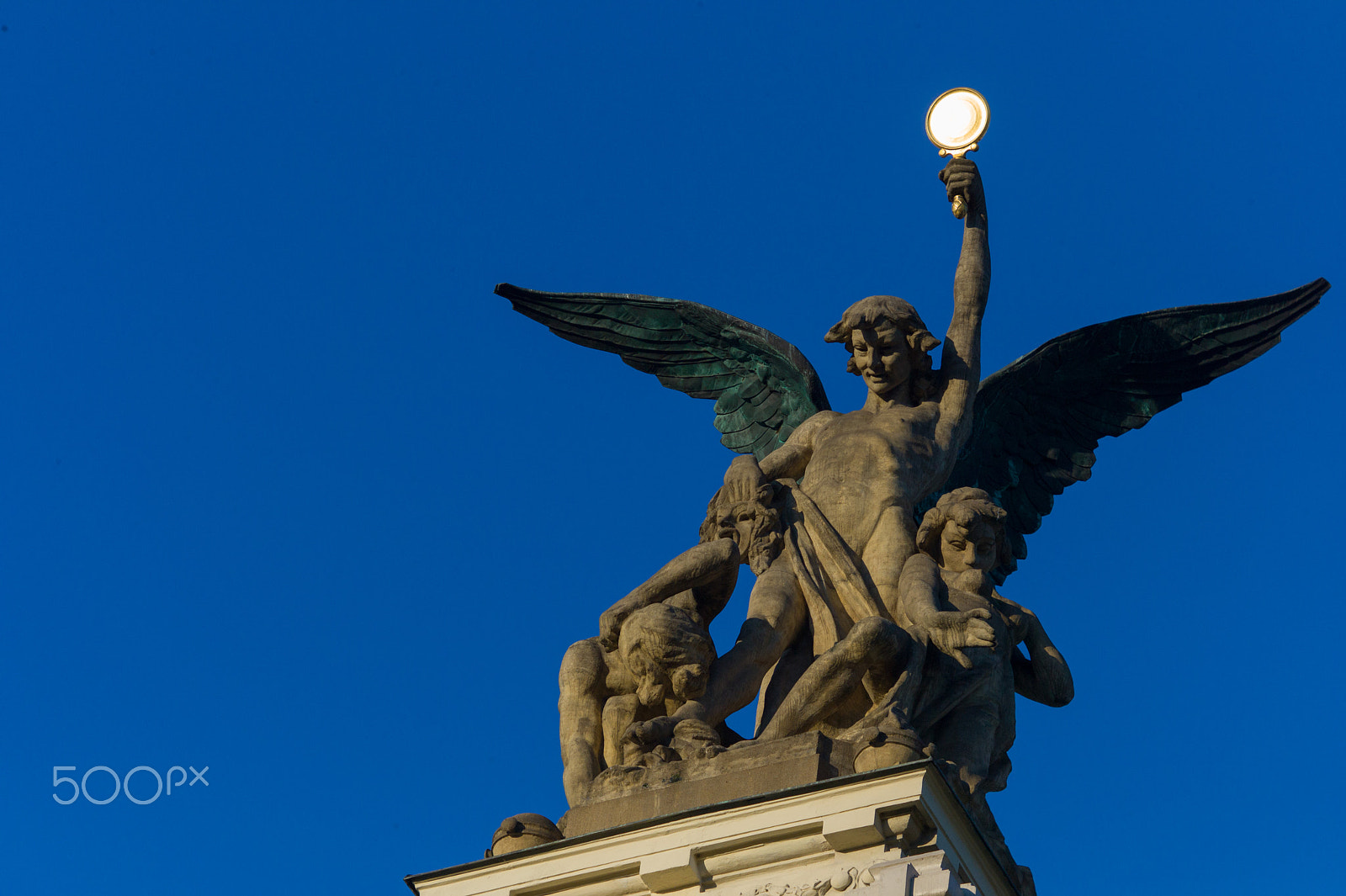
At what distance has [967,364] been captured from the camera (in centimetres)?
1892

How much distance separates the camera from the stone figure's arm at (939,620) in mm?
16234

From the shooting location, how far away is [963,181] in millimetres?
19406

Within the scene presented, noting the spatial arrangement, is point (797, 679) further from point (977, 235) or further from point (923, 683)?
point (977, 235)

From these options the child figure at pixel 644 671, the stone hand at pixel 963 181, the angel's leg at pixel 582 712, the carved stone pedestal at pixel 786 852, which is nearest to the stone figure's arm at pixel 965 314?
the stone hand at pixel 963 181

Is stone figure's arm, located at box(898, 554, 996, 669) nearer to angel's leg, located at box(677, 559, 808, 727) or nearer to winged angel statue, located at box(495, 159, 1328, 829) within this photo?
winged angel statue, located at box(495, 159, 1328, 829)

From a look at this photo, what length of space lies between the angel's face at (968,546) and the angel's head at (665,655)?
6.82ft

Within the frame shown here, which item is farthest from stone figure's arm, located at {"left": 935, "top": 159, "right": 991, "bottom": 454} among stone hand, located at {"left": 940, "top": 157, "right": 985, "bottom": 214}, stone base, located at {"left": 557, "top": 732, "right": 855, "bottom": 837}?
stone base, located at {"left": 557, "top": 732, "right": 855, "bottom": 837}

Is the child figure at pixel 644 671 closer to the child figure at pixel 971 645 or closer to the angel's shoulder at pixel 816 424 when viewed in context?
the child figure at pixel 971 645

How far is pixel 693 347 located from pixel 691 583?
4.10 metres

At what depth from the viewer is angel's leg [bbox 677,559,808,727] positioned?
16.2m

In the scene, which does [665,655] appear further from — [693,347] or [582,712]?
[693,347]

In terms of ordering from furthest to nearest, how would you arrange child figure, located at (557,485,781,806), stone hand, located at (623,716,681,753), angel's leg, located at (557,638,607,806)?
angel's leg, located at (557,638,607,806)
child figure, located at (557,485,781,806)
stone hand, located at (623,716,681,753)

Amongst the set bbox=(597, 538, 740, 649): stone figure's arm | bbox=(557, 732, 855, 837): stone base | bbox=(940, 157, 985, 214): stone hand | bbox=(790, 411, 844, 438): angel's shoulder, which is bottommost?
bbox=(557, 732, 855, 837): stone base

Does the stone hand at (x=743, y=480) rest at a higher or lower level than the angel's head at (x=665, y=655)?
higher
